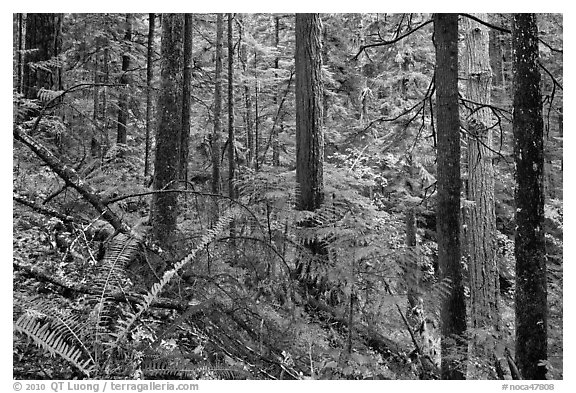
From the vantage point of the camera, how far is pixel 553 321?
23.5 ft

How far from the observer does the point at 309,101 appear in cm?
674

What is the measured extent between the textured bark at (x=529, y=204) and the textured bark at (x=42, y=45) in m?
6.62

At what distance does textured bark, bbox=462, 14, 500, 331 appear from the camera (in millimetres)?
7133

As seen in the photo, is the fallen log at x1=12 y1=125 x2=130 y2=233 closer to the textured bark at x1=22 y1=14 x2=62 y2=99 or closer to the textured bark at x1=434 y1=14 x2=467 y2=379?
the textured bark at x1=434 y1=14 x2=467 y2=379

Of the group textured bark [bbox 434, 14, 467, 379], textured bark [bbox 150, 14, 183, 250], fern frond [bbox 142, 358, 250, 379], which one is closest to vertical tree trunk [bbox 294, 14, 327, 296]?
textured bark [bbox 150, 14, 183, 250]

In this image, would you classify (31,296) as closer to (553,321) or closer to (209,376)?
(209,376)

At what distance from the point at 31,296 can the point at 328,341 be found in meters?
2.87

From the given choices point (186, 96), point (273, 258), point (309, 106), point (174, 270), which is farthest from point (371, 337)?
point (186, 96)

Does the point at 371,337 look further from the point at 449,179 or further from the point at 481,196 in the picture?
the point at 481,196

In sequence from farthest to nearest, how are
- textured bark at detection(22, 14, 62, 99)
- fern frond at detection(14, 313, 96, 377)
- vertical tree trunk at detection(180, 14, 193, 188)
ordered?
vertical tree trunk at detection(180, 14, 193, 188) → textured bark at detection(22, 14, 62, 99) → fern frond at detection(14, 313, 96, 377)

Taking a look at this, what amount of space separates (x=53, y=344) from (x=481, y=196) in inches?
254

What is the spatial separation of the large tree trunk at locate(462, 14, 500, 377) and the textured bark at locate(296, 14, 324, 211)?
8.20ft
